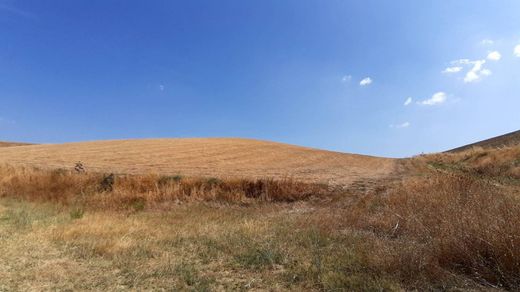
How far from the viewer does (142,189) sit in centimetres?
1725

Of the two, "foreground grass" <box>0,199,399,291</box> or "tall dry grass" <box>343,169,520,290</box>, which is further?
"foreground grass" <box>0,199,399,291</box>

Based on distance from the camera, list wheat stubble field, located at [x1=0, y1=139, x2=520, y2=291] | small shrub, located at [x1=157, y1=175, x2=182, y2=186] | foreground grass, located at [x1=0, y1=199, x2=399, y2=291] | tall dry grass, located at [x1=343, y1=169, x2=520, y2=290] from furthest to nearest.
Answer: small shrub, located at [x1=157, y1=175, x2=182, y2=186] → foreground grass, located at [x1=0, y1=199, x2=399, y2=291] → wheat stubble field, located at [x1=0, y1=139, x2=520, y2=291] → tall dry grass, located at [x1=343, y1=169, x2=520, y2=290]

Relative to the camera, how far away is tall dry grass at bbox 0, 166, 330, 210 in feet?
52.5

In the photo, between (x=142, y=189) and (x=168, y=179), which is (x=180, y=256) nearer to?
(x=142, y=189)

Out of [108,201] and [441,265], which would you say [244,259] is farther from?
[108,201]

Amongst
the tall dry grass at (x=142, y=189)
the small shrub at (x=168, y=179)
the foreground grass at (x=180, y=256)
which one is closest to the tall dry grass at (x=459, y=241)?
the foreground grass at (x=180, y=256)

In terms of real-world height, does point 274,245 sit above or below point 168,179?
below

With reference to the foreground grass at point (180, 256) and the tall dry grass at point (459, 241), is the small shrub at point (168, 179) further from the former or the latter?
the tall dry grass at point (459, 241)

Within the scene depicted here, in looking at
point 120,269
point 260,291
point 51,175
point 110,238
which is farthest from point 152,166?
point 260,291

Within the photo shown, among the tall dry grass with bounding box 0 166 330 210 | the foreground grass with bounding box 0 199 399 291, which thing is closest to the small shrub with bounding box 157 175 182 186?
the tall dry grass with bounding box 0 166 330 210

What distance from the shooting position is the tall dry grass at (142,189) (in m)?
16.0

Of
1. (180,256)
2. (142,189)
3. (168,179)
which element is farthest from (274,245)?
(168,179)

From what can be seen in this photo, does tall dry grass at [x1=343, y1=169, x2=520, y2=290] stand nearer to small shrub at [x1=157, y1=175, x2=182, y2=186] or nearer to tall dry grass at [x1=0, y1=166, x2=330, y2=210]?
tall dry grass at [x1=0, y1=166, x2=330, y2=210]

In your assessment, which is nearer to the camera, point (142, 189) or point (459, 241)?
point (459, 241)
